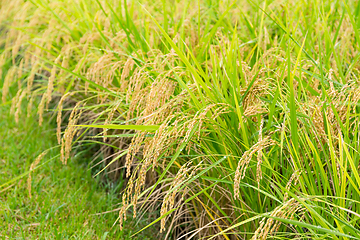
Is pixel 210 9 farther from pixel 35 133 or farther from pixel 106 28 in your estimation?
pixel 35 133

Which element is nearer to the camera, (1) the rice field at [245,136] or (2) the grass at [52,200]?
(1) the rice field at [245,136]

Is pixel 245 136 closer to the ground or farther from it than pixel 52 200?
farther from it

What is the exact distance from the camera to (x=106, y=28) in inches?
109

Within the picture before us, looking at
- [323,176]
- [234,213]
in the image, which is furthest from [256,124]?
[234,213]

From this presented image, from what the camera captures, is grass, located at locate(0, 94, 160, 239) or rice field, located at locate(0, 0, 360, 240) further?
grass, located at locate(0, 94, 160, 239)

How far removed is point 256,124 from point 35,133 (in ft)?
7.43

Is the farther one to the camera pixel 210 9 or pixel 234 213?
pixel 210 9

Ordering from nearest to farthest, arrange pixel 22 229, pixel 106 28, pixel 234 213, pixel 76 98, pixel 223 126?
1. pixel 223 126
2. pixel 234 213
3. pixel 22 229
4. pixel 106 28
5. pixel 76 98

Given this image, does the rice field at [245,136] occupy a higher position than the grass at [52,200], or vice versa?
the rice field at [245,136]

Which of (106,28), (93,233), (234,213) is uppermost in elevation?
(106,28)

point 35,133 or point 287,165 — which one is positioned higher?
point 287,165

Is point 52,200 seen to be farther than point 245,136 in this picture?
Yes

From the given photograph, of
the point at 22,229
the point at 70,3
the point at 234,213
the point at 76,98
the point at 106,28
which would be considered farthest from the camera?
the point at 70,3

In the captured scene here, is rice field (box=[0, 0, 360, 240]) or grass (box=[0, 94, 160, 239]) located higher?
rice field (box=[0, 0, 360, 240])
